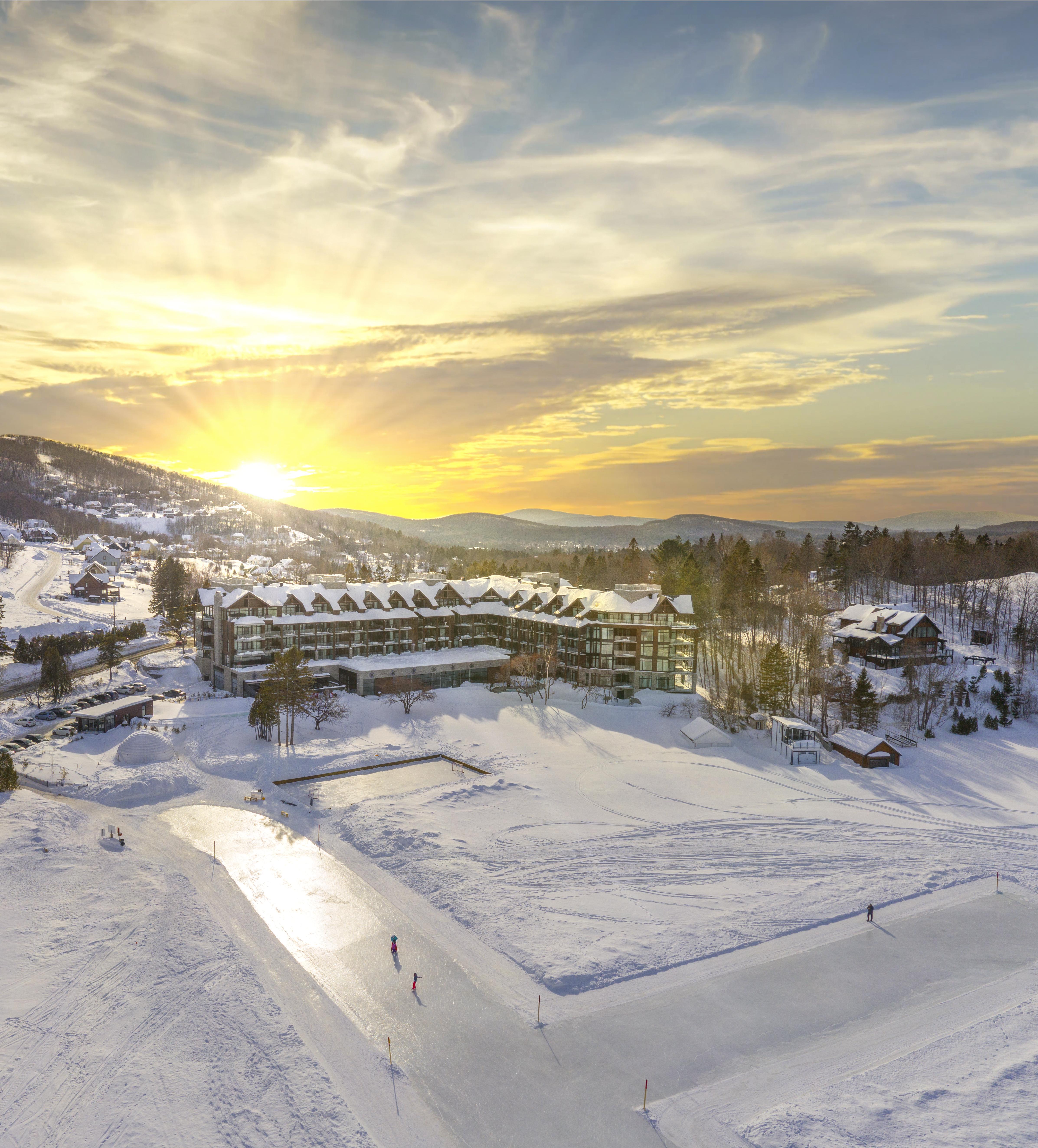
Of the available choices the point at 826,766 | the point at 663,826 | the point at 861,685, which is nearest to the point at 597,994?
the point at 663,826

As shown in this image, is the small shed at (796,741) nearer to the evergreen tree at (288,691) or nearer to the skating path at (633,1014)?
the skating path at (633,1014)

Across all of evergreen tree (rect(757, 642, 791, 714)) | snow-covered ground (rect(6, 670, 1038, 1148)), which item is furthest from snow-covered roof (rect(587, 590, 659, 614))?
snow-covered ground (rect(6, 670, 1038, 1148))

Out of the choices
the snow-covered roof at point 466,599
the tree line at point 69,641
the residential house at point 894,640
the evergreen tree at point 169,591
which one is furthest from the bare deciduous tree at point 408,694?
the evergreen tree at point 169,591

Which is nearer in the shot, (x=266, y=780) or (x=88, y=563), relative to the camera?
(x=266, y=780)

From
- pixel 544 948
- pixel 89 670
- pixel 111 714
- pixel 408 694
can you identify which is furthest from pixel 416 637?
pixel 544 948

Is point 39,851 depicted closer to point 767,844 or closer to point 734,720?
point 767,844

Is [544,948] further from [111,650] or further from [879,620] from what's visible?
[111,650]

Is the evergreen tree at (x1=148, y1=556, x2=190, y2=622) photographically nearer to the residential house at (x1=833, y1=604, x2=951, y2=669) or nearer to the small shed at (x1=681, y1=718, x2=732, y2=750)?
the small shed at (x1=681, y1=718, x2=732, y2=750)
